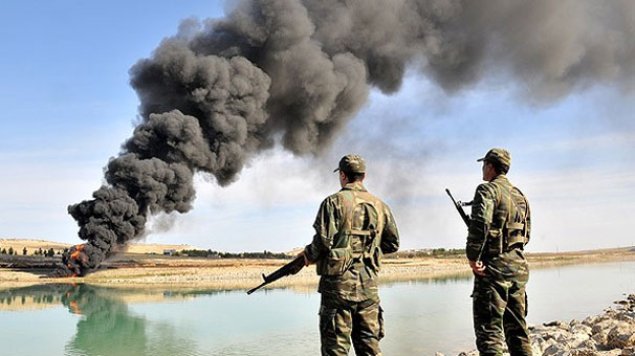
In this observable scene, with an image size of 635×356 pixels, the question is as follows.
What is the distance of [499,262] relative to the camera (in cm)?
587

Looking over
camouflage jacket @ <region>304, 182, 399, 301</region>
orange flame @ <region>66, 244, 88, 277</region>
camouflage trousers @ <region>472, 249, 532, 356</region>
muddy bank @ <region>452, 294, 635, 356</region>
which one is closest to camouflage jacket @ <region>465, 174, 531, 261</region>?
camouflage trousers @ <region>472, 249, 532, 356</region>

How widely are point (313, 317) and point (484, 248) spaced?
12.0 meters

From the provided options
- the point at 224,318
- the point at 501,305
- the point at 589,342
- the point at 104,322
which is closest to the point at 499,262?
the point at 501,305

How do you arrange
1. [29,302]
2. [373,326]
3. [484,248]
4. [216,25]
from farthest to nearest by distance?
[216,25] → [29,302] → [484,248] → [373,326]

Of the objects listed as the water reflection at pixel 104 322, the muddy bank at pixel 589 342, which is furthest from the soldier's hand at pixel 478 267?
the water reflection at pixel 104 322

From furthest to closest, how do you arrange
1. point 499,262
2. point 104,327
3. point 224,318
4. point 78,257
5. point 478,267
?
point 78,257
point 224,318
point 104,327
point 499,262
point 478,267

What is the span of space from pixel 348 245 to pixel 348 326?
70cm

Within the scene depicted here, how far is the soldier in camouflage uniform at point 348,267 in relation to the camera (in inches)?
203

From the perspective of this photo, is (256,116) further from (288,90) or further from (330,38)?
(330,38)

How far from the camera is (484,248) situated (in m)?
5.93

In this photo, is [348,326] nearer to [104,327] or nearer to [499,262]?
[499,262]

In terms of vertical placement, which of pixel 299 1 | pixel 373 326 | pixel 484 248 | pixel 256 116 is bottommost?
pixel 373 326

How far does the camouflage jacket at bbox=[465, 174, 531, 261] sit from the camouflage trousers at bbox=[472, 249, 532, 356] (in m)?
0.13

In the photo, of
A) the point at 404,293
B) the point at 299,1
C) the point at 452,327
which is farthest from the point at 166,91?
the point at 452,327
